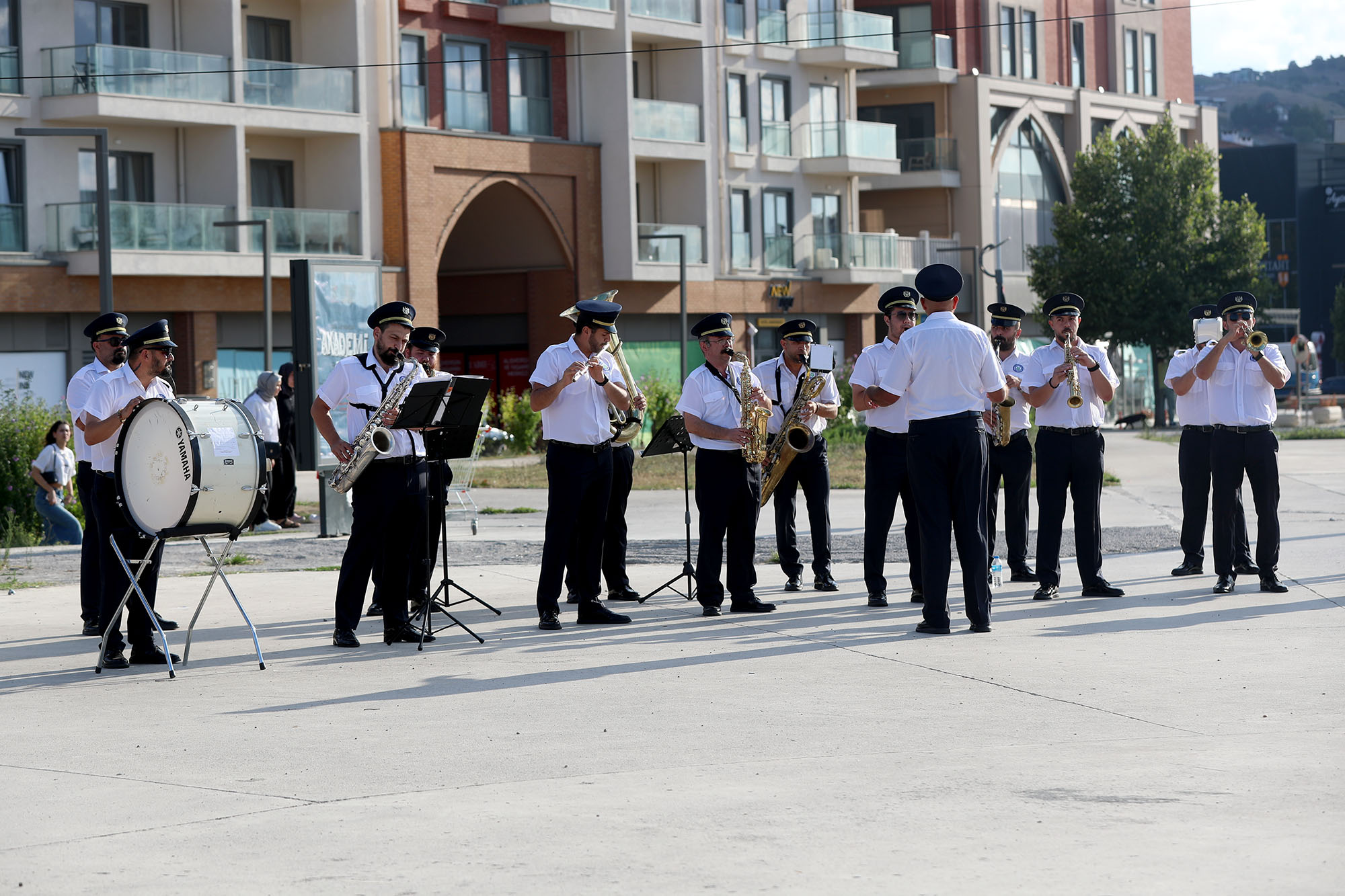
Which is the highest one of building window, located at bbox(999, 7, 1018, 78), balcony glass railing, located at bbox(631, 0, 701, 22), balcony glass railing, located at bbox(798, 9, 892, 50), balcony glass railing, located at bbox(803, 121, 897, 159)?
building window, located at bbox(999, 7, 1018, 78)

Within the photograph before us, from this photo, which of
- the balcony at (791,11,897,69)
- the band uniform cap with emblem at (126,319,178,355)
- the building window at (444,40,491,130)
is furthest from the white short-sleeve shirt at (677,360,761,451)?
the balcony at (791,11,897,69)

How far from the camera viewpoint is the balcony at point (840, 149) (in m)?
51.8

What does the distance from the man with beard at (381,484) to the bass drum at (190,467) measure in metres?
0.85

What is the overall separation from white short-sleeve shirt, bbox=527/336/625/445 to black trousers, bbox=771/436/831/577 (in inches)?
94.9

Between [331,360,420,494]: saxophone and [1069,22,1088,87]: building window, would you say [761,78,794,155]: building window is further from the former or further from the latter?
[331,360,420,494]: saxophone

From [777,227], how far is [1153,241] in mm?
11302

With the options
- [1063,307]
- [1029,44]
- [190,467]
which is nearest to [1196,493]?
[1063,307]

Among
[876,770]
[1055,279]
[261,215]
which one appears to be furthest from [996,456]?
[1055,279]

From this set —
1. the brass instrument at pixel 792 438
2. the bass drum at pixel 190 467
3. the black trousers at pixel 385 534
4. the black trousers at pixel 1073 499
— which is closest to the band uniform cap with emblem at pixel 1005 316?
the black trousers at pixel 1073 499

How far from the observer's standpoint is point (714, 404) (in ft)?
40.5

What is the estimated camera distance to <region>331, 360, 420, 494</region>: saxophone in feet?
34.9

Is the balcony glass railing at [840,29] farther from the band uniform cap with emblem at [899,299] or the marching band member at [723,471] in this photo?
the marching band member at [723,471]

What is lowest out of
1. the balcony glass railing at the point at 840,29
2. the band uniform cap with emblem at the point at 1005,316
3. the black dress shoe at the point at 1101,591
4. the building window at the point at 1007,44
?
the black dress shoe at the point at 1101,591

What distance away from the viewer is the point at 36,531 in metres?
19.4
